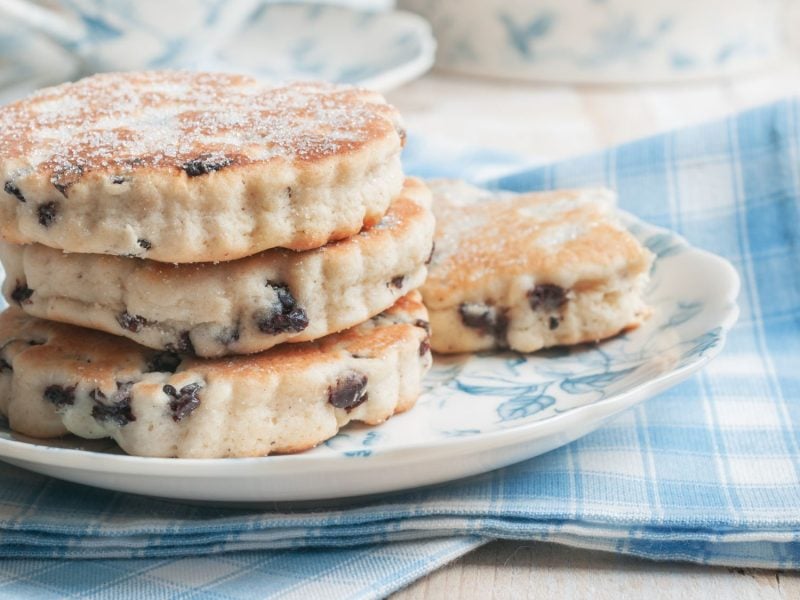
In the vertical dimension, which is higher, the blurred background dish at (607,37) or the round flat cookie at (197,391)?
the blurred background dish at (607,37)

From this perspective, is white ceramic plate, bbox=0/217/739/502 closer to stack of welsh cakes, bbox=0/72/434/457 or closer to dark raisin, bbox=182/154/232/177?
stack of welsh cakes, bbox=0/72/434/457

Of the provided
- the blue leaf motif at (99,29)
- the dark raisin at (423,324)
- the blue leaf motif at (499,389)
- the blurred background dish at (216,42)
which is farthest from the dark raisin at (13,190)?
the blue leaf motif at (99,29)

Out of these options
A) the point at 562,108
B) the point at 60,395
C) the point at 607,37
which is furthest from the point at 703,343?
the point at 607,37

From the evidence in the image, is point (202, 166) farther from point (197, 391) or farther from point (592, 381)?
point (592, 381)

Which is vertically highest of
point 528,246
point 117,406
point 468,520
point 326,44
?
point 326,44

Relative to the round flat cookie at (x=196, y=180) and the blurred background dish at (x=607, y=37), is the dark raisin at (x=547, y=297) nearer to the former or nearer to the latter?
the round flat cookie at (x=196, y=180)

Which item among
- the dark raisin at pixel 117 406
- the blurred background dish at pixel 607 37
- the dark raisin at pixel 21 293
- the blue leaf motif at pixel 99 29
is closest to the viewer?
the dark raisin at pixel 117 406
